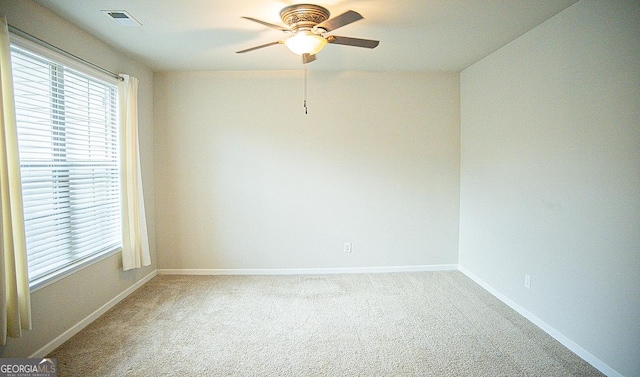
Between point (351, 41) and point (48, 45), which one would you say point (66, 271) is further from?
point (351, 41)

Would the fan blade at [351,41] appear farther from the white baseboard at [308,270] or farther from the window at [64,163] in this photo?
the white baseboard at [308,270]

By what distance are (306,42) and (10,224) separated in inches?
85.4

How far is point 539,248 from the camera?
9.39 ft

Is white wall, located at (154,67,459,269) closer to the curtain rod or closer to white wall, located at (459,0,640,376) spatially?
white wall, located at (459,0,640,376)

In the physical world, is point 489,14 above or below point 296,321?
above

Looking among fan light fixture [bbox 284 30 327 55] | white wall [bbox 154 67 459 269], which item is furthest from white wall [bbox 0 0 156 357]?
fan light fixture [bbox 284 30 327 55]

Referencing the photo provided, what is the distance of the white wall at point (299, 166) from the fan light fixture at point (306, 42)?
5.82ft

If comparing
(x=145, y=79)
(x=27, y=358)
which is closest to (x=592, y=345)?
(x=27, y=358)

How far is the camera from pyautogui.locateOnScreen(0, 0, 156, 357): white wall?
2.28m

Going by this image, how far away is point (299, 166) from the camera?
4.21m

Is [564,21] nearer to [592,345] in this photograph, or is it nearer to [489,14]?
[489,14]

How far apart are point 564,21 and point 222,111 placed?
345cm

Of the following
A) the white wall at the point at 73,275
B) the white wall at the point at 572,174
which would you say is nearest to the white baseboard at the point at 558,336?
the white wall at the point at 572,174

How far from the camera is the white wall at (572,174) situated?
6.86 feet
